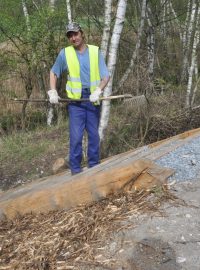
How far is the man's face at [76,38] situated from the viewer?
18.2 feet

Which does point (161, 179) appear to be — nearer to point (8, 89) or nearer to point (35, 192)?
point (35, 192)

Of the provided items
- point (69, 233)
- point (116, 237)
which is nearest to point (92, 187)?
point (69, 233)

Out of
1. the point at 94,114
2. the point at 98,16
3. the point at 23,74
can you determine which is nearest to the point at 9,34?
the point at 23,74

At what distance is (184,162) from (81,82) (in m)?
1.55

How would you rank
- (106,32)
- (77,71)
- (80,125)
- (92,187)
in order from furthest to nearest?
(106,32) < (80,125) < (77,71) < (92,187)

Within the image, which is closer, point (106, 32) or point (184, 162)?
point (184, 162)

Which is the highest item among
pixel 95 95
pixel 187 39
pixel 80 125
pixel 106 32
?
pixel 106 32

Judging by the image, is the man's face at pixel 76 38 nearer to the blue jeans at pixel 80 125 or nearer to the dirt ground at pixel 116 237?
the blue jeans at pixel 80 125

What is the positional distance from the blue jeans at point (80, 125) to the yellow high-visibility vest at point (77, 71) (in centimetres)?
9

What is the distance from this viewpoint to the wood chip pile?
3.84 metres

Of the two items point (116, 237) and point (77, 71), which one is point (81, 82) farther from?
point (116, 237)

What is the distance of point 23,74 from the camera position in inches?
476

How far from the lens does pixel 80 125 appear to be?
584 centimetres

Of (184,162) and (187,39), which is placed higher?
(187,39)
